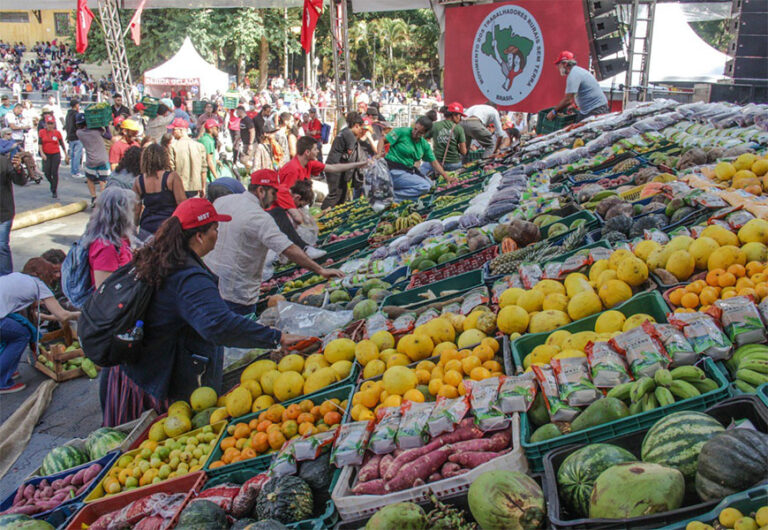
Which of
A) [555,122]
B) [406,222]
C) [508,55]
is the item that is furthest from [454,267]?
[508,55]

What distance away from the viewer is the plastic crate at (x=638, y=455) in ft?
5.38

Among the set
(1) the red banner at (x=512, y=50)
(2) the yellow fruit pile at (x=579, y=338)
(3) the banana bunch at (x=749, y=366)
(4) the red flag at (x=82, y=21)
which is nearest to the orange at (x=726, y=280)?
(2) the yellow fruit pile at (x=579, y=338)

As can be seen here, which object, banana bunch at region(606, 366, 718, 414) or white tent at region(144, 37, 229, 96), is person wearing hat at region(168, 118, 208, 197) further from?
white tent at region(144, 37, 229, 96)

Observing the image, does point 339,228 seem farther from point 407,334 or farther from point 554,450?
point 554,450

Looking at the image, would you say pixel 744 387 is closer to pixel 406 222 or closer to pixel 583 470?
pixel 583 470

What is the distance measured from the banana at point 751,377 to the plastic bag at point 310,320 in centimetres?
250

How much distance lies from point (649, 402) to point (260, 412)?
1794 millimetres

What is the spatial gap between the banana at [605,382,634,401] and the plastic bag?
85.6 inches

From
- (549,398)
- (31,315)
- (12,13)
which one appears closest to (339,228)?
(31,315)

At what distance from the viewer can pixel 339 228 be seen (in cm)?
757

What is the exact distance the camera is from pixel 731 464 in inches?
65.2

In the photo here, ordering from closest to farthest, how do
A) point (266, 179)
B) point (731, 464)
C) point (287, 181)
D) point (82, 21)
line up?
point (731, 464) < point (266, 179) < point (287, 181) < point (82, 21)

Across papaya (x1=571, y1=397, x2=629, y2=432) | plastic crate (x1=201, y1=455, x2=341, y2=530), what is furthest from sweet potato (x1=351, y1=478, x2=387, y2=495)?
papaya (x1=571, y1=397, x2=629, y2=432)

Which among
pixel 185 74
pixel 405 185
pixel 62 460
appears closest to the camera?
pixel 62 460
